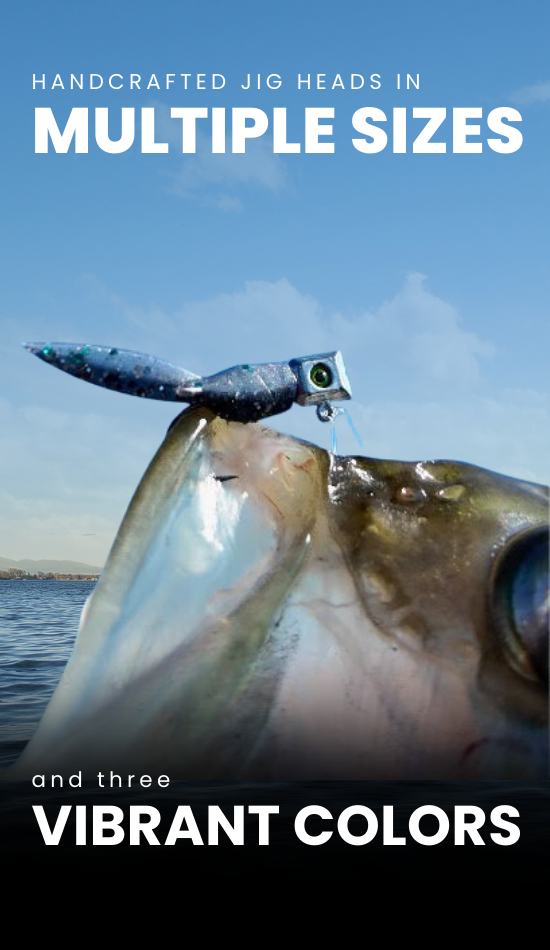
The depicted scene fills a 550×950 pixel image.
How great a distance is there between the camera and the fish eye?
274cm

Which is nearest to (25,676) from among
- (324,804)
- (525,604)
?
(324,804)

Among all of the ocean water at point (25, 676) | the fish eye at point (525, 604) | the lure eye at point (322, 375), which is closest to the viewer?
the fish eye at point (525, 604)

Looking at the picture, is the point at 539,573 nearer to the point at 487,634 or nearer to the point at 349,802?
the point at 487,634

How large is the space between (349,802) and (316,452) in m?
1.34

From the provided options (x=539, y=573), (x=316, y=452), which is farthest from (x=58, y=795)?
(x=539, y=573)

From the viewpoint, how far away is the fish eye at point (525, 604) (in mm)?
2738

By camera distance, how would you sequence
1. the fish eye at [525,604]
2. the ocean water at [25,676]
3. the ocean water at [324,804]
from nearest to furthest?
the fish eye at [525,604]
the ocean water at [324,804]
the ocean water at [25,676]

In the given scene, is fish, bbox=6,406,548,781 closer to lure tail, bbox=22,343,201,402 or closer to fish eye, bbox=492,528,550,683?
fish eye, bbox=492,528,550,683

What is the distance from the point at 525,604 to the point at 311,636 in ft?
2.20

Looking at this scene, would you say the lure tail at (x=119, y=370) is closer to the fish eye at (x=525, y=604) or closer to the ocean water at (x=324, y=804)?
the fish eye at (x=525, y=604)

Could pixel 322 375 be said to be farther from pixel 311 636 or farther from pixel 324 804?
pixel 324 804

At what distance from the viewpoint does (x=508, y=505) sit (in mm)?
2936

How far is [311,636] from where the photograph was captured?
2.85 metres

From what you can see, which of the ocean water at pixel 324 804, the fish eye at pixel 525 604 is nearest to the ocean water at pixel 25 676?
the ocean water at pixel 324 804
